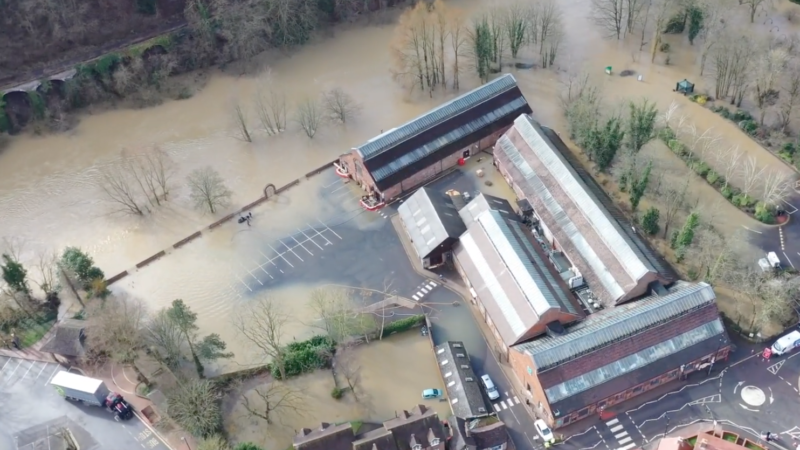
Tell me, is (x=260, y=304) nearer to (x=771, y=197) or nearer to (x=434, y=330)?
(x=434, y=330)

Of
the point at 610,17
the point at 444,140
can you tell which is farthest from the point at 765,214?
the point at 610,17

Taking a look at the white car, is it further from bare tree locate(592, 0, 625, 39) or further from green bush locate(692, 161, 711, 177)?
bare tree locate(592, 0, 625, 39)

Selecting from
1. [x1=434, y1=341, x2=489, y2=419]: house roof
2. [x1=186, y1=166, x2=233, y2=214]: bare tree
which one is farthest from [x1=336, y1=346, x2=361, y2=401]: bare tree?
[x1=186, y1=166, x2=233, y2=214]: bare tree

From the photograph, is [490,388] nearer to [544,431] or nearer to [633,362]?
[544,431]

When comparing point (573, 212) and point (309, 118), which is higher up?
point (309, 118)

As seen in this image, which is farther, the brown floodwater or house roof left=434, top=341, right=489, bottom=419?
the brown floodwater

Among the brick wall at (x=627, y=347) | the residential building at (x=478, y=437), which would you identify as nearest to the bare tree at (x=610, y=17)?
the brick wall at (x=627, y=347)
